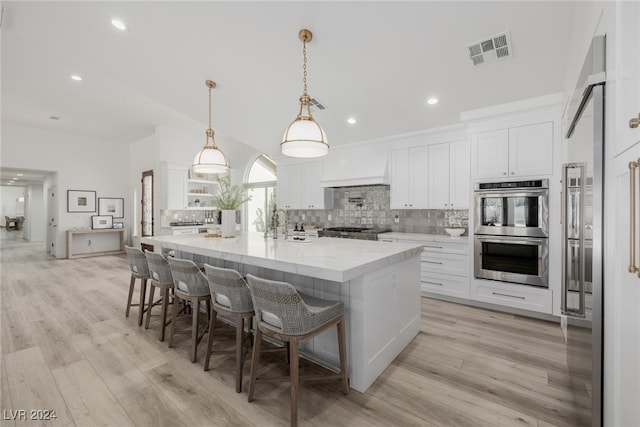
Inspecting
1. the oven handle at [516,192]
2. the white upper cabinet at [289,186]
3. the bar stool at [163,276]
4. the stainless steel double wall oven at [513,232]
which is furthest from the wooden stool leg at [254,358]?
the white upper cabinet at [289,186]

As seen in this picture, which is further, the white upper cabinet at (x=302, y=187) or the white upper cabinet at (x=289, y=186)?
the white upper cabinet at (x=289, y=186)

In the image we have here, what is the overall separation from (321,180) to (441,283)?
2799mm

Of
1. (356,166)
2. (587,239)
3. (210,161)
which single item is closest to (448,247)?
(356,166)

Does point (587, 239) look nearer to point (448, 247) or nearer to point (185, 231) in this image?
point (448, 247)

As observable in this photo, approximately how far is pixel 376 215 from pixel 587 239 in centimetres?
374

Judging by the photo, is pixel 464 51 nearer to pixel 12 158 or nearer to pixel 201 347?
pixel 201 347

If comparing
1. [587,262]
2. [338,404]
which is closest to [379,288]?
[338,404]

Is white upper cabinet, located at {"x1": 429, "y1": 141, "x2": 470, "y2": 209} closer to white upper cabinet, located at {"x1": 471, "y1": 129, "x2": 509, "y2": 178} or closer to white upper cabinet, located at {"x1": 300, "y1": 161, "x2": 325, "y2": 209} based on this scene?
white upper cabinet, located at {"x1": 471, "y1": 129, "x2": 509, "y2": 178}

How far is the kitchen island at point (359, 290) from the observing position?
1.87 metres

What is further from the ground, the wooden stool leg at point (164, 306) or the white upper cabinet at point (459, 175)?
the white upper cabinet at point (459, 175)

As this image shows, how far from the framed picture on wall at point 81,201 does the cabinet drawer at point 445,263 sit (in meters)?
8.93

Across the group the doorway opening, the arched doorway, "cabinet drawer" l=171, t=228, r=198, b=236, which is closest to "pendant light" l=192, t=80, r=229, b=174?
"cabinet drawer" l=171, t=228, r=198, b=236

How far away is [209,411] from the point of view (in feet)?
6.01

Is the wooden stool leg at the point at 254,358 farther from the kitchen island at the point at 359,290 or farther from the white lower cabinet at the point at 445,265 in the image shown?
the white lower cabinet at the point at 445,265
